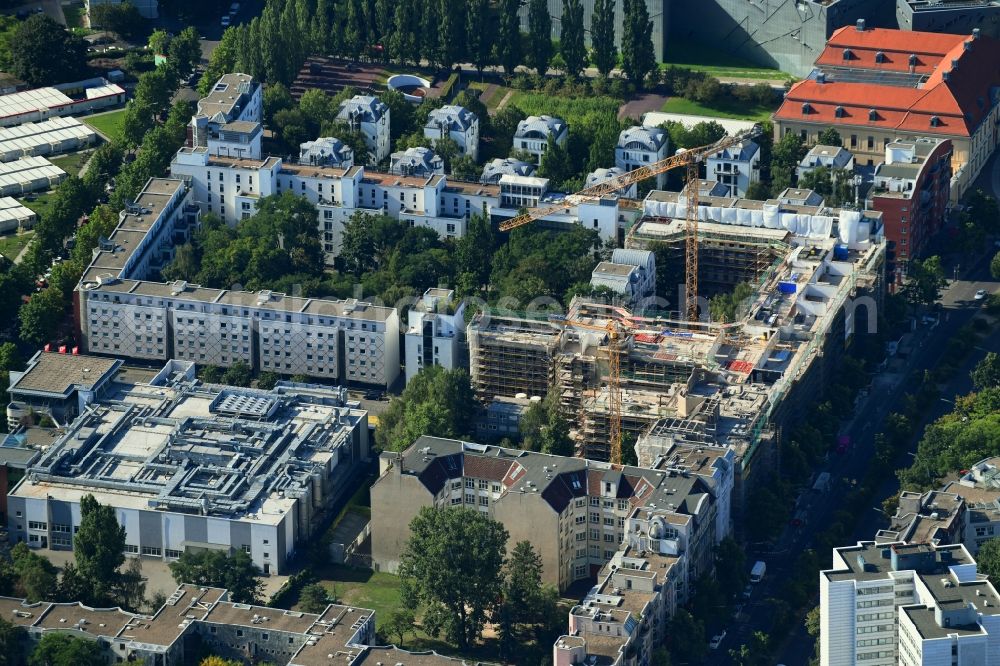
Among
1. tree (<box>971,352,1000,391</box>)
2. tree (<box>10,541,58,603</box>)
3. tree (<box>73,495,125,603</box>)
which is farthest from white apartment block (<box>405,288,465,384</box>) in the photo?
tree (<box>971,352,1000,391</box>)

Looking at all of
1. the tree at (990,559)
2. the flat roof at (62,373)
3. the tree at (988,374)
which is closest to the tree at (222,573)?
the flat roof at (62,373)

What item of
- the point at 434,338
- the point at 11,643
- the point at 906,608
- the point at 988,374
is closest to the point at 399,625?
the point at 11,643

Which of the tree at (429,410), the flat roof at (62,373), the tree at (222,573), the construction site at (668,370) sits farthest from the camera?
the flat roof at (62,373)

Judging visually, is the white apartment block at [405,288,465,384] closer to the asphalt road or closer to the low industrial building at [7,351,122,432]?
the low industrial building at [7,351,122,432]

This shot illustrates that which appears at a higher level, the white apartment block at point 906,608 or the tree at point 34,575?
the white apartment block at point 906,608

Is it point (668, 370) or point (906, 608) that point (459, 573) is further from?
point (906, 608)

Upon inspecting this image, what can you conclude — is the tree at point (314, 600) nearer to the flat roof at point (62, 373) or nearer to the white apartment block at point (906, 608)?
the flat roof at point (62, 373)

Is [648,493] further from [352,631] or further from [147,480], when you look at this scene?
[147,480]

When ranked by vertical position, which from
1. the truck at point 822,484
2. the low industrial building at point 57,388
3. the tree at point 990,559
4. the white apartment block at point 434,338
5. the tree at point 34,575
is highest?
the white apartment block at point 434,338
